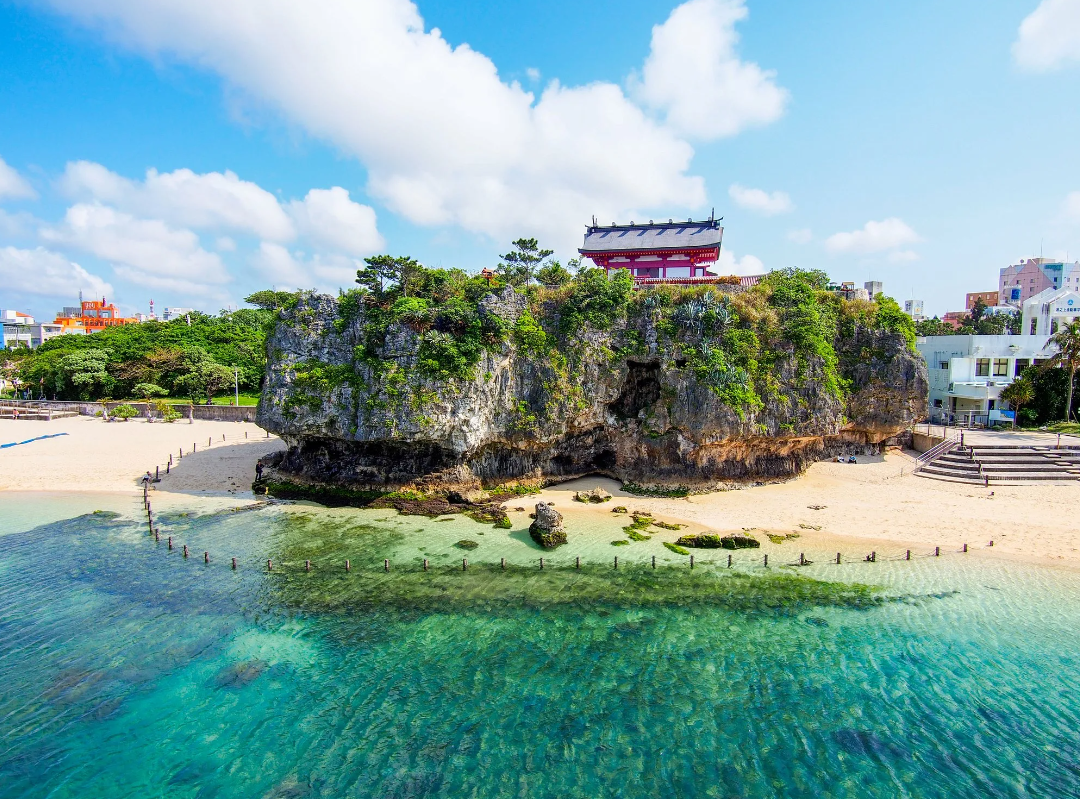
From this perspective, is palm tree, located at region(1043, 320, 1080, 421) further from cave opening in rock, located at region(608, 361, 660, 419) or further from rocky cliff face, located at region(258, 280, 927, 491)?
cave opening in rock, located at region(608, 361, 660, 419)

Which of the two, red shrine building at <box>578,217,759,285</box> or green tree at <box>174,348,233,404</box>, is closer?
red shrine building at <box>578,217,759,285</box>

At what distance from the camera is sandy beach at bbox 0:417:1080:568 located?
2453cm

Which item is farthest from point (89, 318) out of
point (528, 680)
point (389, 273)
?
point (528, 680)

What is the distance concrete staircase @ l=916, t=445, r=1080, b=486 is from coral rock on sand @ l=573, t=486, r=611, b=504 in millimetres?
21748

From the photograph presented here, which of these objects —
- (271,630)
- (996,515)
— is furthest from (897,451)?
(271,630)

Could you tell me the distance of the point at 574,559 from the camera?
22766 mm

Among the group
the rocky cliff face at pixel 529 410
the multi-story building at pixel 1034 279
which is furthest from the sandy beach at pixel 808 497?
the multi-story building at pixel 1034 279

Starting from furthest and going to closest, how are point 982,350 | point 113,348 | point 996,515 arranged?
point 113,348, point 982,350, point 996,515

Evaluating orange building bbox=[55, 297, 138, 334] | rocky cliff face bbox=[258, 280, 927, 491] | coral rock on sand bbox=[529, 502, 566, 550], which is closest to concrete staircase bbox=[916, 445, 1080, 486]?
rocky cliff face bbox=[258, 280, 927, 491]

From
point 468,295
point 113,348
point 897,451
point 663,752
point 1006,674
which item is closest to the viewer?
point 663,752

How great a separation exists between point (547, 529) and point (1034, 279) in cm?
14327

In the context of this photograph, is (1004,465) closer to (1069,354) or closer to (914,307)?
(1069,354)

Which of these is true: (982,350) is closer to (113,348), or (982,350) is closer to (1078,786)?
(1078,786)

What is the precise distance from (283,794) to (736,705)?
11.9 metres
